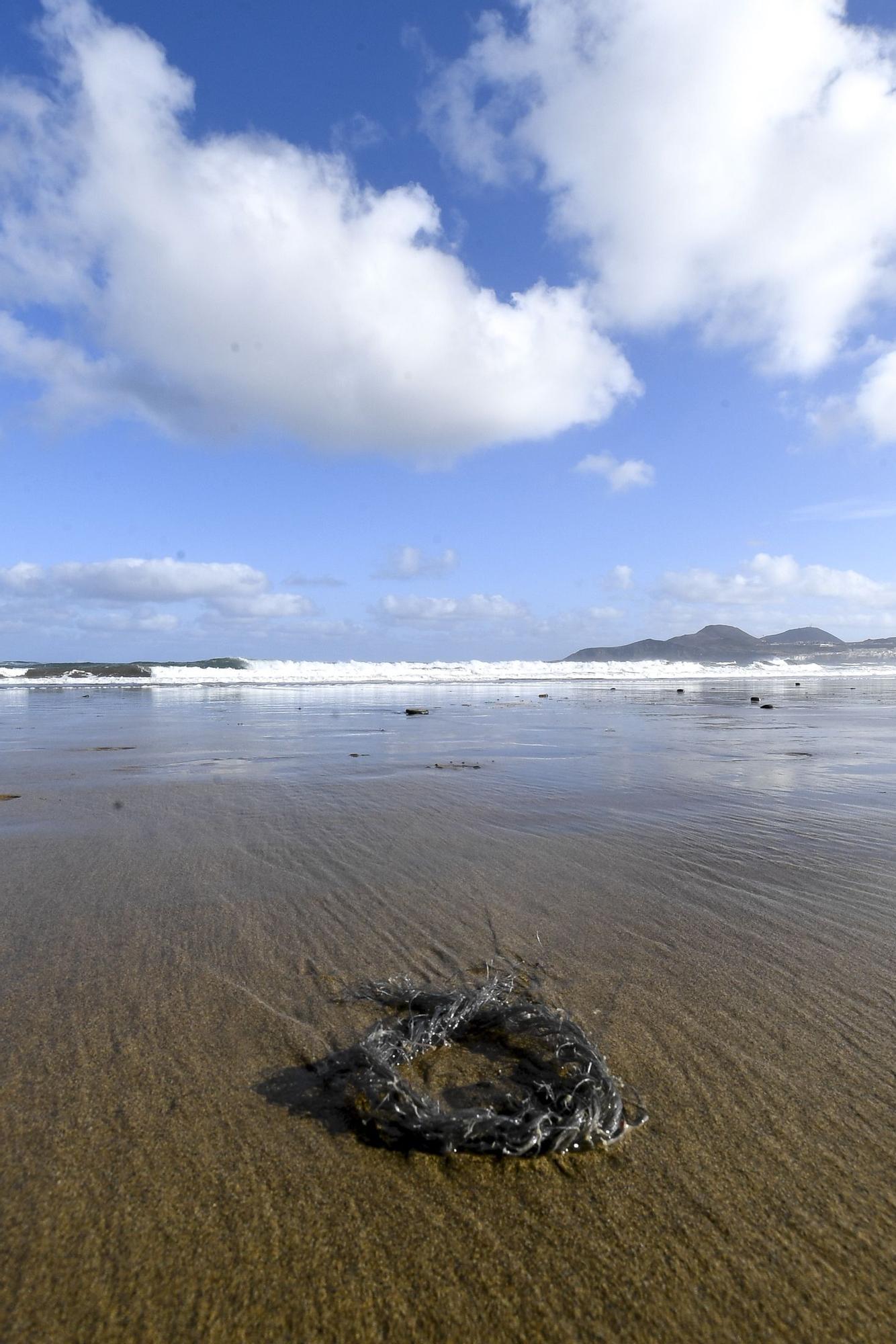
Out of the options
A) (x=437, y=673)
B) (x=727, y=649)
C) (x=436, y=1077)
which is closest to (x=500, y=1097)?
(x=436, y=1077)

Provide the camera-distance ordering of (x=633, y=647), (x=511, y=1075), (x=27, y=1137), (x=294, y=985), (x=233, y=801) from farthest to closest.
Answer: (x=633, y=647) → (x=233, y=801) → (x=294, y=985) → (x=511, y=1075) → (x=27, y=1137)

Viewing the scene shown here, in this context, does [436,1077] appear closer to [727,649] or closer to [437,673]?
[437,673]

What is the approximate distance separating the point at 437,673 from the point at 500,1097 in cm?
4803

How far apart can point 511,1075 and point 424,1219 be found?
65 centimetres

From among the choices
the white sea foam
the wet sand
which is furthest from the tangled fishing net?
the white sea foam

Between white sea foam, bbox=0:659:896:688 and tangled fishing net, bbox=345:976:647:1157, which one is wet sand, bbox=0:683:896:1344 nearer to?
tangled fishing net, bbox=345:976:647:1157

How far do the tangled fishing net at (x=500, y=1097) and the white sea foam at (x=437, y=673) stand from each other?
3447 cm

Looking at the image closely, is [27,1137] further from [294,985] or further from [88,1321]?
[294,985]

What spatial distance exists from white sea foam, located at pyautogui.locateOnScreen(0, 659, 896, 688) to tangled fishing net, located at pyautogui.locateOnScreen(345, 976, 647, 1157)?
113ft

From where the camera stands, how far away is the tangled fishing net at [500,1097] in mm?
1883

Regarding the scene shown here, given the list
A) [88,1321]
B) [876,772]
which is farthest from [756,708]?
[88,1321]

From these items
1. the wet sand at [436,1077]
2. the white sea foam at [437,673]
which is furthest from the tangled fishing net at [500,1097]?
the white sea foam at [437,673]

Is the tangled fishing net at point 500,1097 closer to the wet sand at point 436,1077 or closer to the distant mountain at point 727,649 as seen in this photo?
the wet sand at point 436,1077

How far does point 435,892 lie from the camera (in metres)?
4.07
